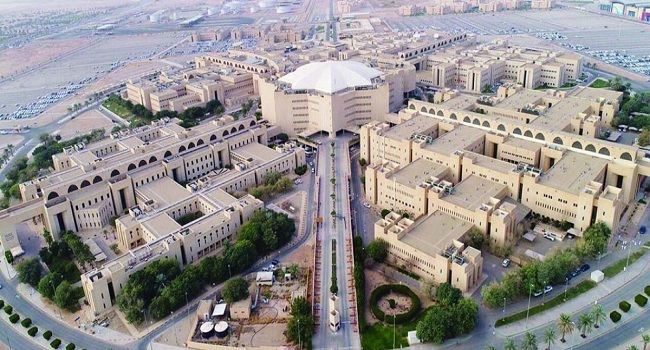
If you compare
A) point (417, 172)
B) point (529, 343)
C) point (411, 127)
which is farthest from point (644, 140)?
point (529, 343)

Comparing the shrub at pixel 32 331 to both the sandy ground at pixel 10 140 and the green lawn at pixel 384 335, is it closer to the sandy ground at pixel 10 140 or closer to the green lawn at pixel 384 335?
the green lawn at pixel 384 335

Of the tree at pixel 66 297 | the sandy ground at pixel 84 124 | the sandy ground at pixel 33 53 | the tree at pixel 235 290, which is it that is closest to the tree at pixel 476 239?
the tree at pixel 235 290

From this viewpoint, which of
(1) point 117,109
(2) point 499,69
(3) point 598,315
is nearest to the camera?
(3) point 598,315

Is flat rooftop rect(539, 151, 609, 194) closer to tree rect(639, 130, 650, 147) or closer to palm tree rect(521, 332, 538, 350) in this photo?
tree rect(639, 130, 650, 147)

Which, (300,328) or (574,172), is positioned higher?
(574,172)

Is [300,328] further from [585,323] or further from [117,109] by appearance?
[117,109]

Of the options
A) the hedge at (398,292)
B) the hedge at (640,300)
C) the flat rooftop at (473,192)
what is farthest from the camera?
the flat rooftop at (473,192)
